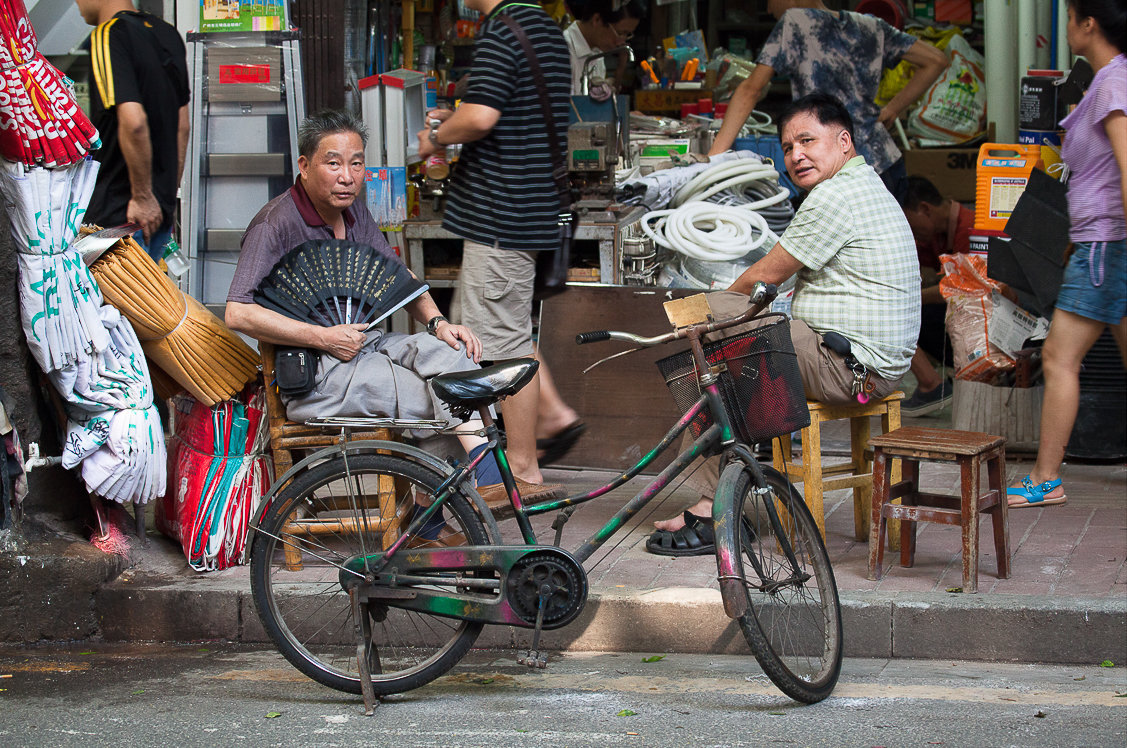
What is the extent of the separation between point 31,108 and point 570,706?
2.78m

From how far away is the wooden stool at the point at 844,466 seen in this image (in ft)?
14.9

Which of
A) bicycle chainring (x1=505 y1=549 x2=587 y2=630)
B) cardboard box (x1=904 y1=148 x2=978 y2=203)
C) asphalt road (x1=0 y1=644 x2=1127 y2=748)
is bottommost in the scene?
asphalt road (x1=0 y1=644 x2=1127 y2=748)

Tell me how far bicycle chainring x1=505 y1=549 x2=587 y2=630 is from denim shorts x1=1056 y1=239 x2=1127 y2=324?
2.58 m

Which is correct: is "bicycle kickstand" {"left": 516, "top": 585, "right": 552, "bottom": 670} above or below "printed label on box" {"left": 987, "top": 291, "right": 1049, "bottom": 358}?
below

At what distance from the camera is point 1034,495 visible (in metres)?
5.27

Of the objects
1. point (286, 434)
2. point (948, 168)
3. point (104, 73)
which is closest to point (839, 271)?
point (286, 434)

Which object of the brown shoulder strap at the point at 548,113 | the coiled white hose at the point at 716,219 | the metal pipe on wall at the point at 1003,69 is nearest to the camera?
the brown shoulder strap at the point at 548,113

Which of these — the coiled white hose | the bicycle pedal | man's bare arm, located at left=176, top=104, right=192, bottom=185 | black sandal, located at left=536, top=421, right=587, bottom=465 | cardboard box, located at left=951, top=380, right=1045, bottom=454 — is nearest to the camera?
the bicycle pedal

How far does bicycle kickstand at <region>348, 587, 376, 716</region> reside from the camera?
3.76 m

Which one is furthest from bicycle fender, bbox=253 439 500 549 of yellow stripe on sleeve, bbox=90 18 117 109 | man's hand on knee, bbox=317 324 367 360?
yellow stripe on sleeve, bbox=90 18 117 109

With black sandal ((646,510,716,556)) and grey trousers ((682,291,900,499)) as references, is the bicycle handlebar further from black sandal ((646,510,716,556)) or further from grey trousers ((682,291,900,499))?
black sandal ((646,510,716,556))

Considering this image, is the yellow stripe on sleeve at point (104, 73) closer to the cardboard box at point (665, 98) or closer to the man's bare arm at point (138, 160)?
the man's bare arm at point (138, 160)

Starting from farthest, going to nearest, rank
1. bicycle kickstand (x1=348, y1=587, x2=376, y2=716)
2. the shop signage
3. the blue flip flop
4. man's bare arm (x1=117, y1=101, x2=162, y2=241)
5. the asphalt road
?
1. the shop signage
2. man's bare arm (x1=117, y1=101, x2=162, y2=241)
3. the blue flip flop
4. bicycle kickstand (x1=348, y1=587, x2=376, y2=716)
5. the asphalt road

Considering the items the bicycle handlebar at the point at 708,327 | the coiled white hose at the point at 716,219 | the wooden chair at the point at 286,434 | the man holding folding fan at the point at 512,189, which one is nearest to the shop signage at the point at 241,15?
the man holding folding fan at the point at 512,189
